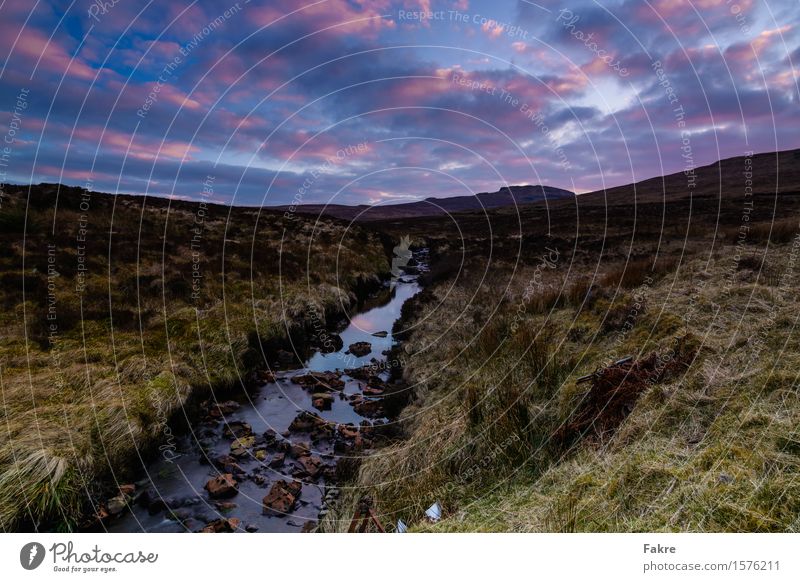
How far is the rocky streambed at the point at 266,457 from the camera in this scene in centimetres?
622

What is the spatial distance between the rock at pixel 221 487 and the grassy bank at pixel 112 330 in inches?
54.8

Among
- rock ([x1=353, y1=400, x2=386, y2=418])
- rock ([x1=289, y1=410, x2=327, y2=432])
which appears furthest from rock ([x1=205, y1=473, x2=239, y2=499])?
rock ([x1=353, y1=400, x2=386, y2=418])

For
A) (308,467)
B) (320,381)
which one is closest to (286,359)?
(320,381)

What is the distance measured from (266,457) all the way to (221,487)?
1099mm

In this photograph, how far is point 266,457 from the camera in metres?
7.82

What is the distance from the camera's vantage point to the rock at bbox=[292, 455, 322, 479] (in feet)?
24.0

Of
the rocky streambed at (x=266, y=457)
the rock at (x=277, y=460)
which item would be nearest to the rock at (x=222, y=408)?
the rocky streambed at (x=266, y=457)

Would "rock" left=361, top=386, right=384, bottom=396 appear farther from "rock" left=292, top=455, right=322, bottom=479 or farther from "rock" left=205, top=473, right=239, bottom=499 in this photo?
"rock" left=205, top=473, right=239, bottom=499

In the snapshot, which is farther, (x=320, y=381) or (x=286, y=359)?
(x=286, y=359)

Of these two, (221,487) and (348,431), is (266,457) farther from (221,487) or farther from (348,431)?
(348,431)

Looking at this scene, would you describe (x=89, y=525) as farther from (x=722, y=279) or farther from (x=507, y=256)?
(x=507, y=256)

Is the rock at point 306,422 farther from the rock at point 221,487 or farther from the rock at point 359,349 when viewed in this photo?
the rock at point 359,349
